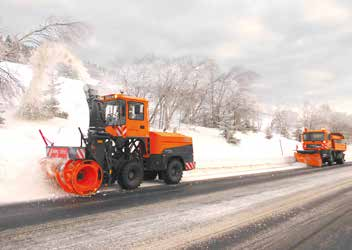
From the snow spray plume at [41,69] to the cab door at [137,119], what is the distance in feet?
17.8

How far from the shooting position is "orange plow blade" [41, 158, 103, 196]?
24.5 feet

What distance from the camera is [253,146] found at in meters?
29.7

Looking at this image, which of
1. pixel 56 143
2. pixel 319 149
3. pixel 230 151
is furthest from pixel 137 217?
pixel 230 151

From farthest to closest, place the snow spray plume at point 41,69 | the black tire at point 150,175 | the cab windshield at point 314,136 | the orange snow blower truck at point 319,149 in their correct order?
the cab windshield at point 314,136 → the orange snow blower truck at point 319,149 → the snow spray plume at point 41,69 → the black tire at point 150,175

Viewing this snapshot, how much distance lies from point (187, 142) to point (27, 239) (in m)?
7.72

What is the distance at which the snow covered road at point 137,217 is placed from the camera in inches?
165

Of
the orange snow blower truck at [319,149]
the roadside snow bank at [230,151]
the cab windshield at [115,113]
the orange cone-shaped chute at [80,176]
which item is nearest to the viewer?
the orange cone-shaped chute at [80,176]

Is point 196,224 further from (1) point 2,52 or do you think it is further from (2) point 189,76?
(2) point 189,76

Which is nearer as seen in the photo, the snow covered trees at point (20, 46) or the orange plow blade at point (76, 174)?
the orange plow blade at point (76, 174)

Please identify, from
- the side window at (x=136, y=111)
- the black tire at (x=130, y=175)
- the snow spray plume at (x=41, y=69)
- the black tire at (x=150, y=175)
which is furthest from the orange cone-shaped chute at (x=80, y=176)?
the snow spray plume at (x=41, y=69)

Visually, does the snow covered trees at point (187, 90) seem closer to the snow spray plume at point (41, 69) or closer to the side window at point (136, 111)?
the snow spray plume at point (41, 69)

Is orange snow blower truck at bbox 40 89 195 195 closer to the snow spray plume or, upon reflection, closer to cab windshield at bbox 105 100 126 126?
cab windshield at bbox 105 100 126 126

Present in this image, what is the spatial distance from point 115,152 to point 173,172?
2.48 metres

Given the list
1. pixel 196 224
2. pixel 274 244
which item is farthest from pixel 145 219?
pixel 274 244
